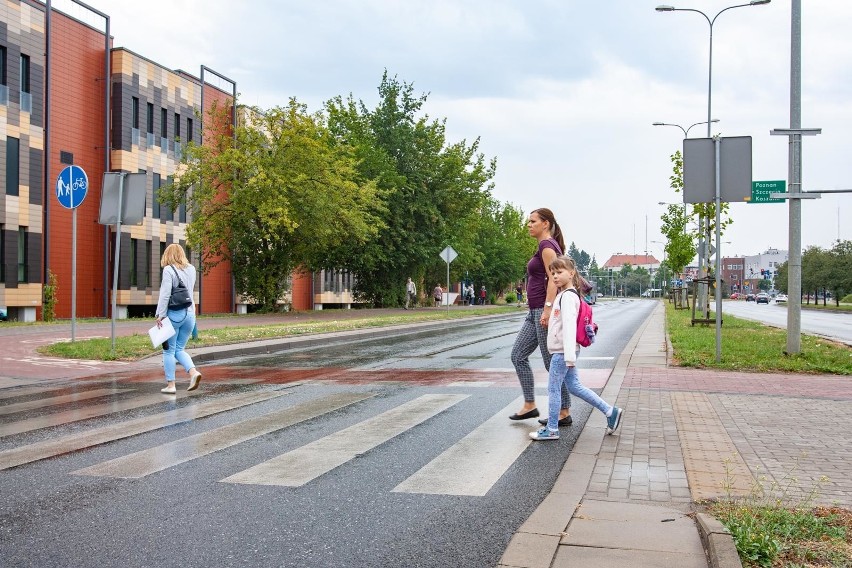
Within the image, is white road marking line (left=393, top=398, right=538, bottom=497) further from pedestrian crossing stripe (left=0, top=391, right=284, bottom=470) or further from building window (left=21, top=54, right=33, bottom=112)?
building window (left=21, top=54, right=33, bottom=112)

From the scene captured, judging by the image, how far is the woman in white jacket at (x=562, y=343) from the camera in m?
6.34

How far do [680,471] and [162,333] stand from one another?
6511 millimetres

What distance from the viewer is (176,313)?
9625 millimetres

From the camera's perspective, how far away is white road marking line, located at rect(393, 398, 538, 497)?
15.9ft

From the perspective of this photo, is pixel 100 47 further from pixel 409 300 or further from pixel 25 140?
pixel 409 300

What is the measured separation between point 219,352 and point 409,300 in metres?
29.6

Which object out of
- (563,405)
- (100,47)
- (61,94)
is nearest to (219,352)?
(563,405)

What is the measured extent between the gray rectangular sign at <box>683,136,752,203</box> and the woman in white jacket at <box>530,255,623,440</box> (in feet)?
21.4

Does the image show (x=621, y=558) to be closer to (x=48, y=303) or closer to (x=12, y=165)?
(x=48, y=303)

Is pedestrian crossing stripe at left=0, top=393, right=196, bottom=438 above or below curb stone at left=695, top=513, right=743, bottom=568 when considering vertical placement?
below

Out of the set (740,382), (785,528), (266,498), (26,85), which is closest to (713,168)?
(740,382)

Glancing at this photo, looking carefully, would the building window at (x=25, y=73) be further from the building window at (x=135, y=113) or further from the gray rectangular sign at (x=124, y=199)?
the gray rectangular sign at (x=124, y=199)

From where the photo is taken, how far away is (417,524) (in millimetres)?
4113

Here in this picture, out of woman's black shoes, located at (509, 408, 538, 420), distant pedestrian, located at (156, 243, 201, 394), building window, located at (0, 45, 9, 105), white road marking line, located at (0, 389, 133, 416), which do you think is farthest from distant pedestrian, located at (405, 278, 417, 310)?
woman's black shoes, located at (509, 408, 538, 420)
